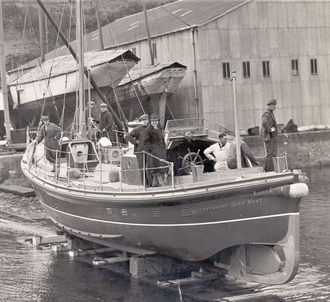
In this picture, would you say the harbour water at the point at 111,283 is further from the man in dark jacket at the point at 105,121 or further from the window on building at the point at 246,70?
the window on building at the point at 246,70

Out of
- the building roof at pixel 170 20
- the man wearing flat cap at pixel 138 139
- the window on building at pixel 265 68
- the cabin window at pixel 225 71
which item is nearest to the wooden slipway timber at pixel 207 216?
the man wearing flat cap at pixel 138 139

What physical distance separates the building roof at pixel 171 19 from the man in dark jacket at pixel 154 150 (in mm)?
21080

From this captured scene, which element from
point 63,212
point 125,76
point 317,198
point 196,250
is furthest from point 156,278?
point 125,76

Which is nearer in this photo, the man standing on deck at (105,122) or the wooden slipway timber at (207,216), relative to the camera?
the wooden slipway timber at (207,216)

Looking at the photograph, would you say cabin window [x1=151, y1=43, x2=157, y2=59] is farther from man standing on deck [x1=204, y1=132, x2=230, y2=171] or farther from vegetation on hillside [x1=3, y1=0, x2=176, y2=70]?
vegetation on hillside [x1=3, y1=0, x2=176, y2=70]

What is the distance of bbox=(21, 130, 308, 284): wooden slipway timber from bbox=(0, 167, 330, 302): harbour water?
44 centimetres

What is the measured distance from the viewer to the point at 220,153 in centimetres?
1391

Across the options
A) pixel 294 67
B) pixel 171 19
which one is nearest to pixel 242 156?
pixel 294 67

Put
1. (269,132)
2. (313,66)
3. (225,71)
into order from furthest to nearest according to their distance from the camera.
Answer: (313,66) → (225,71) → (269,132)

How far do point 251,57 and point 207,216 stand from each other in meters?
23.9

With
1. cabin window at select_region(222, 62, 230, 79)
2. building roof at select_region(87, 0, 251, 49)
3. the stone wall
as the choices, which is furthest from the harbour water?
building roof at select_region(87, 0, 251, 49)

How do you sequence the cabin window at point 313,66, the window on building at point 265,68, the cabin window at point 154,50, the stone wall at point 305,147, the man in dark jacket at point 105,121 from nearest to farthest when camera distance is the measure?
the man in dark jacket at point 105,121
the stone wall at point 305,147
the window on building at point 265,68
the cabin window at point 313,66
the cabin window at point 154,50

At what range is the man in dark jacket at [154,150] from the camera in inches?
529

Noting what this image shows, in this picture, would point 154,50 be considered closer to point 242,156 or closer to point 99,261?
point 99,261
